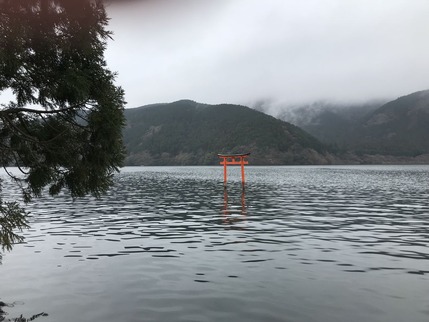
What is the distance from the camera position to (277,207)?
27688 millimetres

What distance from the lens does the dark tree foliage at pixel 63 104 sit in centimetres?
688

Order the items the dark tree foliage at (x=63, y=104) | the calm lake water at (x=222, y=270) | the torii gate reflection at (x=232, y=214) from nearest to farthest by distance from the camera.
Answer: the dark tree foliage at (x=63, y=104) < the calm lake water at (x=222, y=270) < the torii gate reflection at (x=232, y=214)

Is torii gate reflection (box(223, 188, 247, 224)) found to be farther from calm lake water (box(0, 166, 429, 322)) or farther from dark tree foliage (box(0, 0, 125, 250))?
dark tree foliage (box(0, 0, 125, 250))

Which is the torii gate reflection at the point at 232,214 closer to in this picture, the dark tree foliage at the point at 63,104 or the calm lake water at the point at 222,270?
the calm lake water at the point at 222,270

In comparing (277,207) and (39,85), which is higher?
(39,85)

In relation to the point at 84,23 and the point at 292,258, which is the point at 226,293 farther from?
the point at 84,23

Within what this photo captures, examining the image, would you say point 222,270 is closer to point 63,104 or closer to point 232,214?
point 63,104

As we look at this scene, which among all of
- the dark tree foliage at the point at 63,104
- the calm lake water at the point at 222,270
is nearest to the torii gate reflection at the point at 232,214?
the calm lake water at the point at 222,270

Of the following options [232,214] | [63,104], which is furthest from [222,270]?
[232,214]

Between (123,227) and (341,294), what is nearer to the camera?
(341,294)

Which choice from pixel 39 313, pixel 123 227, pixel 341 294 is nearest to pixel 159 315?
pixel 39 313

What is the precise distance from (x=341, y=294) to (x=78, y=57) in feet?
26.2

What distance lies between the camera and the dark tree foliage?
6879 mm

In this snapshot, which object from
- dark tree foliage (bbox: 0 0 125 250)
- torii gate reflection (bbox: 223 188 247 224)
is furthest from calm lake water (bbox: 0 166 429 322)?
dark tree foliage (bbox: 0 0 125 250)
